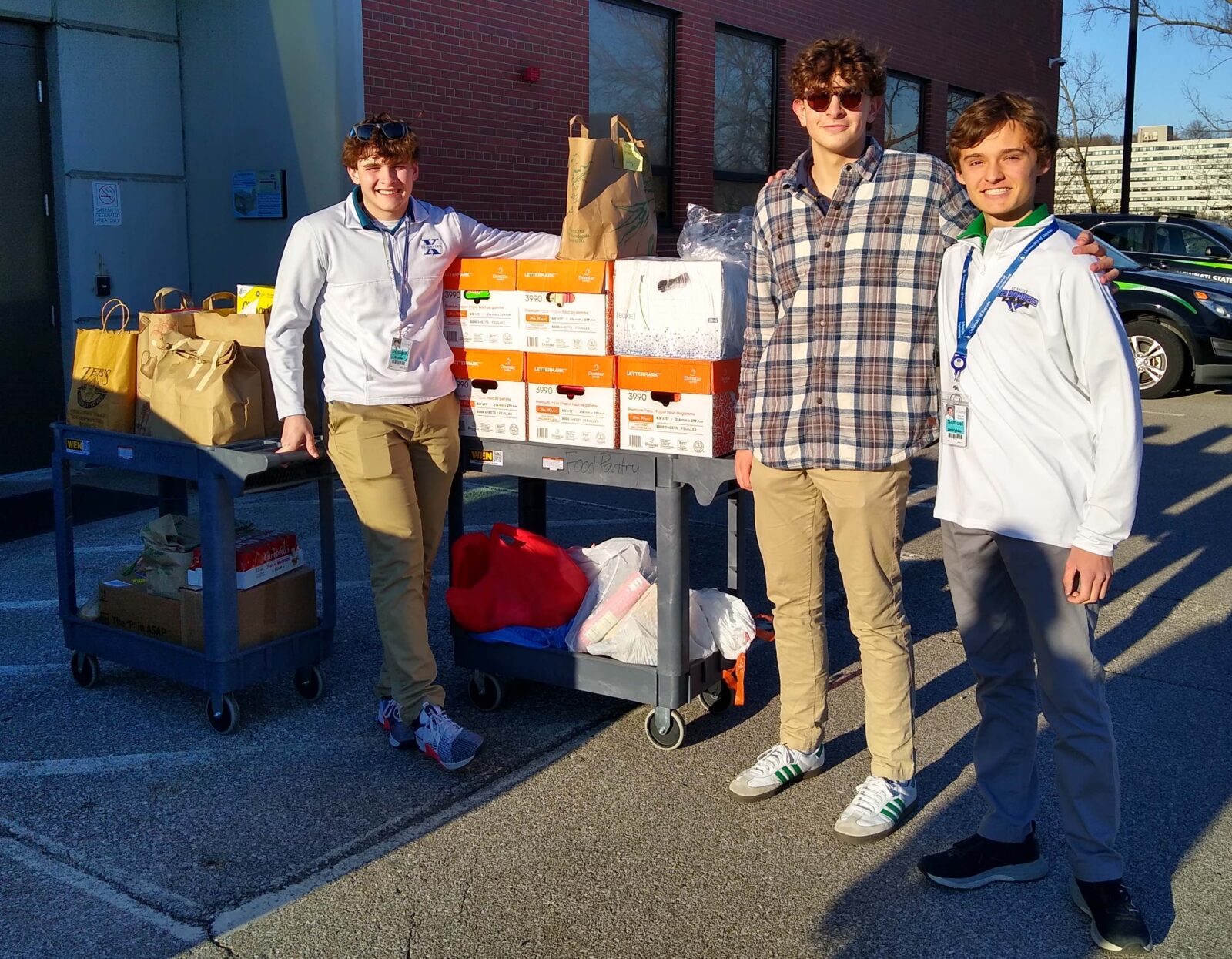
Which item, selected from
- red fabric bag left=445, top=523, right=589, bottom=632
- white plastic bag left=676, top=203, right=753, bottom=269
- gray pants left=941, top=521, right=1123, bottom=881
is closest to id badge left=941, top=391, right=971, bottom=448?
gray pants left=941, top=521, right=1123, bottom=881

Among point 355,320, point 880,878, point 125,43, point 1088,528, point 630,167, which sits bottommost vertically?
point 880,878

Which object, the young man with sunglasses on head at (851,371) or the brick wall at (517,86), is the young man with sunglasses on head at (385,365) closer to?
the young man with sunglasses on head at (851,371)

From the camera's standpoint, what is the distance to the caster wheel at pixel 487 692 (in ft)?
15.3

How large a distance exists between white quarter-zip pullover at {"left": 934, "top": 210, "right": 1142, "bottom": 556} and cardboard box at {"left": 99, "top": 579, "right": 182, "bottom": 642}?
2.85 meters

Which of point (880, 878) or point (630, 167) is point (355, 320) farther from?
point (880, 878)

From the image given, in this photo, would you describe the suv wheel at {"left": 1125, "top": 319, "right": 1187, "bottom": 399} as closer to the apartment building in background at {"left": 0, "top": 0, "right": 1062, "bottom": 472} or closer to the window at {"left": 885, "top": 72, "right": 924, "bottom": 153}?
the window at {"left": 885, "top": 72, "right": 924, "bottom": 153}

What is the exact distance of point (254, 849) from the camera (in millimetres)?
3645

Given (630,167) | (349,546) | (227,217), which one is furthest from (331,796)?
(227,217)

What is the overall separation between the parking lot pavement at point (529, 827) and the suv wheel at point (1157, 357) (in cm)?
847

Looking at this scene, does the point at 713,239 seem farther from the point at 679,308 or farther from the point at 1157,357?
the point at 1157,357

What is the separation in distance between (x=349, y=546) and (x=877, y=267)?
417cm

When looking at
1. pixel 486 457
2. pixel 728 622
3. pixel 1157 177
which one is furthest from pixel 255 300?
pixel 1157 177

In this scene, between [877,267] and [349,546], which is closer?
[877,267]

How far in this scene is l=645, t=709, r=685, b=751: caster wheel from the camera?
4.31m
